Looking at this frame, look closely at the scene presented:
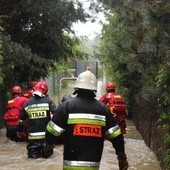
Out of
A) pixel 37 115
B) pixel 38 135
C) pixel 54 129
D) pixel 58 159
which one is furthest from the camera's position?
pixel 58 159

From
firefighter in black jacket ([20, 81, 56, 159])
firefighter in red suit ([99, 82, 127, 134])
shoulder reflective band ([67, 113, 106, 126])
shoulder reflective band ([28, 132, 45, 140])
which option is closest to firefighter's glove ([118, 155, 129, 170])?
shoulder reflective band ([67, 113, 106, 126])

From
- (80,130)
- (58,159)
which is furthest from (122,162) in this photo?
(58,159)

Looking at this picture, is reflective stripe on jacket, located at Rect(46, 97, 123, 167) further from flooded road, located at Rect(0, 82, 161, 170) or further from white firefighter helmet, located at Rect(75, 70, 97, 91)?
flooded road, located at Rect(0, 82, 161, 170)

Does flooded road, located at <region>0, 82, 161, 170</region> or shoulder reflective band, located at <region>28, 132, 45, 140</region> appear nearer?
flooded road, located at <region>0, 82, 161, 170</region>

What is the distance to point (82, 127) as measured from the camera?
190 inches

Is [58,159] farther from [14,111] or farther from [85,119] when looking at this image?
[85,119]

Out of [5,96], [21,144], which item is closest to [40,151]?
[21,144]

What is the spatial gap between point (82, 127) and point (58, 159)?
14.4ft

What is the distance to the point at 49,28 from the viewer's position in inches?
600

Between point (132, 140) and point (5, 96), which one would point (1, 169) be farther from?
point (5, 96)

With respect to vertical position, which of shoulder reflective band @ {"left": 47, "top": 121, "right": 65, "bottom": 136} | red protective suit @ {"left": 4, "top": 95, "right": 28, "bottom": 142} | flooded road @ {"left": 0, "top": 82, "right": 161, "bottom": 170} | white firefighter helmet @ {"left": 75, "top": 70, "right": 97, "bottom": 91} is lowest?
flooded road @ {"left": 0, "top": 82, "right": 161, "bottom": 170}

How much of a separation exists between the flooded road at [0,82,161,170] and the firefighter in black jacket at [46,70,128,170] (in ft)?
Answer: 11.0

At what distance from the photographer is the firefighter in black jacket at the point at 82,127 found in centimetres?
480

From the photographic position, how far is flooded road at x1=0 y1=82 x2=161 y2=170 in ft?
27.7
